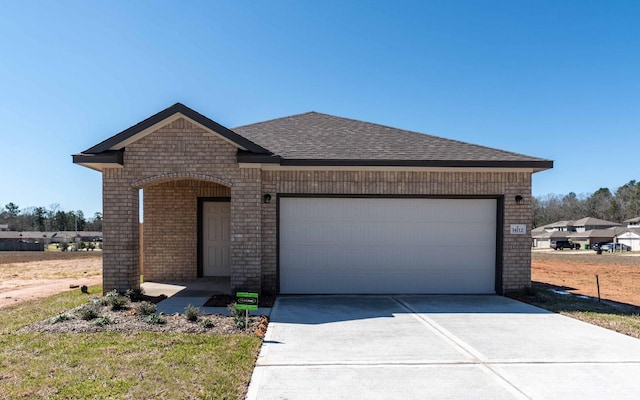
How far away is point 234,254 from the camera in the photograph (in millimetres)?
9156

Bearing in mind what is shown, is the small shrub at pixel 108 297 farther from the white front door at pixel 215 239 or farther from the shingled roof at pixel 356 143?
the shingled roof at pixel 356 143

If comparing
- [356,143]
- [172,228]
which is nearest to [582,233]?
[356,143]

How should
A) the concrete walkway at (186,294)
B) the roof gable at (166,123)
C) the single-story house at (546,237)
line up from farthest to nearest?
the single-story house at (546,237)
the roof gable at (166,123)
the concrete walkway at (186,294)

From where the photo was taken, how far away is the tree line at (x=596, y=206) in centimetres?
7831

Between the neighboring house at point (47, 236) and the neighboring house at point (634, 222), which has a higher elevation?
the neighboring house at point (634, 222)

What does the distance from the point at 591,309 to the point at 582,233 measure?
206 feet

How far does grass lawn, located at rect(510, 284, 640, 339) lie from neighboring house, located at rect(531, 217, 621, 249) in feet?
179

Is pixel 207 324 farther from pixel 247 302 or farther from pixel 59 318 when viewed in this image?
pixel 59 318

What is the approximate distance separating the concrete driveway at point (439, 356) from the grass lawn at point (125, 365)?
16.3 inches

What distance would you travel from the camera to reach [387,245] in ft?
33.5

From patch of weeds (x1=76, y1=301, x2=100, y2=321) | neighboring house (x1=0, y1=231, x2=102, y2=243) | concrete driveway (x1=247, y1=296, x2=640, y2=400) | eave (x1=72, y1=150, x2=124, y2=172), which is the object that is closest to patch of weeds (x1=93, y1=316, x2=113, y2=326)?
patch of weeds (x1=76, y1=301, x2=100, y2=321)

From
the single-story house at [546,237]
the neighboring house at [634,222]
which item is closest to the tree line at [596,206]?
the neighboring house at [634,222]

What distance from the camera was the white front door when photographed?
40.0 feet

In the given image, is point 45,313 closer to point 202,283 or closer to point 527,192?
point 202,283
